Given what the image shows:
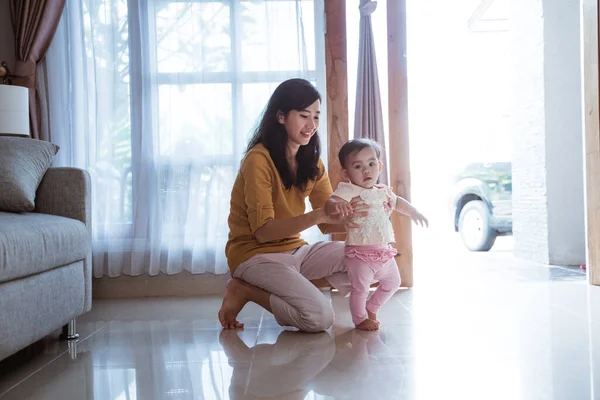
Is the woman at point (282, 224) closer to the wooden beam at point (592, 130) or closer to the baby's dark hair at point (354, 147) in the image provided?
the baby's dark hair at point (354, 147)

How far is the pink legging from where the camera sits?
2.22 meters

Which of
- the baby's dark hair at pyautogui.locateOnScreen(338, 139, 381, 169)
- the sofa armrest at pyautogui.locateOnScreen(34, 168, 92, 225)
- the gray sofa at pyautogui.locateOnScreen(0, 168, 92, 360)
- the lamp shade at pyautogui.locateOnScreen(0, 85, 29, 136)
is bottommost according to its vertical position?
the gray sofa at pyautogui.locateOnScreen(0, 168, 92, 360)

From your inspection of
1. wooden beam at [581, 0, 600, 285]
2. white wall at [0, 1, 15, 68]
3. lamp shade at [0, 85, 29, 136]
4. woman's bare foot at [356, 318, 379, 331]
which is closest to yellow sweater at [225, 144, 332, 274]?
woman's bare foot at [356, 318, 379, 331]

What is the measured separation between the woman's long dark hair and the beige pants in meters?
0.29

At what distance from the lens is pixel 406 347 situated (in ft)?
6.26

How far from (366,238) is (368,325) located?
317 mm

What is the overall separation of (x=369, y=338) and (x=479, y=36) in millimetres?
5951

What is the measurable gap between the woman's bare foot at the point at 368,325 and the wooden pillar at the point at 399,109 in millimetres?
1099

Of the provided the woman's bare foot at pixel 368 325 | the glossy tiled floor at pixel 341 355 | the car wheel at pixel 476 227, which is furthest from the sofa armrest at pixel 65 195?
the car wheel at pixel 476 227

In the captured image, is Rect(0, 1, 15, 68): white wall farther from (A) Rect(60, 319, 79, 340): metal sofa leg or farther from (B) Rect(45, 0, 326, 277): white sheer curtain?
(A) Rect(60, 319, 79, 340): metal sofa leg

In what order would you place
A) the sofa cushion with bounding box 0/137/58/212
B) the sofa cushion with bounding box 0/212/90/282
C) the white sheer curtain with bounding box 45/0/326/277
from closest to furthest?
the sofa cushion with bounding box 0/212/90/282 < the sofa cushion with bounding box 0/137/58/212 < the white sheer curtain with bounding box 45/0/326/277

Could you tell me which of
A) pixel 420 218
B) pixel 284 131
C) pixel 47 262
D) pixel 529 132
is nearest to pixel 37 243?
pixel 47 262

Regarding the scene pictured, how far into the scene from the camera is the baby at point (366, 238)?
2.22 meters

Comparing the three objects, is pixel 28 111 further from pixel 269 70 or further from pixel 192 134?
pixel 269 70
